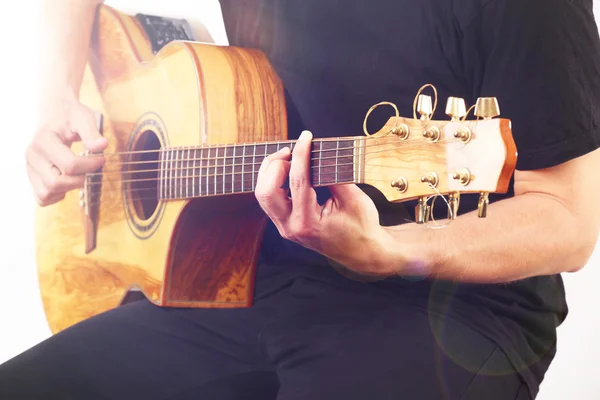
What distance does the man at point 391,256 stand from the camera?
786 mm

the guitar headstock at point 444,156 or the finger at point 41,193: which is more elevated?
the guitar headstock at point 444,156

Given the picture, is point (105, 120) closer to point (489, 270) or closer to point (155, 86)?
point (155, 86)

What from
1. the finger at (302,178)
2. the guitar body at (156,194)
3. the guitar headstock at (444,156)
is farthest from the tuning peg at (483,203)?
the guitar body at (156,194)

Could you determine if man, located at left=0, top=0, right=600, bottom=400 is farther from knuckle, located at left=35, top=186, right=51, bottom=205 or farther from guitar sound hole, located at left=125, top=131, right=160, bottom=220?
knuckle, located at left=35, top=186, right=51, bottom=205

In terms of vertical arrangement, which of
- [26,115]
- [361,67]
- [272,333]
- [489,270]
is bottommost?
[272,333]

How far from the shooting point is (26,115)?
4.76ft

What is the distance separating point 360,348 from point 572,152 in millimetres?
359

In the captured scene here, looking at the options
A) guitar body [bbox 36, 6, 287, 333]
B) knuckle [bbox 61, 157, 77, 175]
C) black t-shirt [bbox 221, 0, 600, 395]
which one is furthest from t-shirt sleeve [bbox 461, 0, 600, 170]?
knuckle [bbox 61, 157, 77, 175]

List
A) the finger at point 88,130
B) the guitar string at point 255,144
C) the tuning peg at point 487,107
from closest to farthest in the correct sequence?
1. the tuning peg at point 487,107
2. the guitar string at point 255,144
3. the finger at point 88,130

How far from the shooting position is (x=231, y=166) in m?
0.93

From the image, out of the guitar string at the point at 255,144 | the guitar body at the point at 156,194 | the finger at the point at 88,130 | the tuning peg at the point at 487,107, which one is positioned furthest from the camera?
the finger at the point at 88,130

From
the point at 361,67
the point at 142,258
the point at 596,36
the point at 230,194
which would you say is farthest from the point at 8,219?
the point at 596,36

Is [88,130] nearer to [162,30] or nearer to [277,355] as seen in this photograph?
[162,30]

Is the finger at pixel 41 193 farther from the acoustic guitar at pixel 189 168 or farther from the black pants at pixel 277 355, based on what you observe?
the black pants at pixel 277 355
